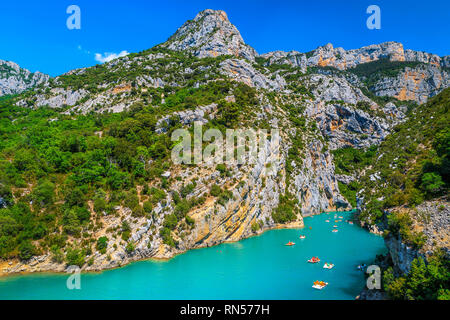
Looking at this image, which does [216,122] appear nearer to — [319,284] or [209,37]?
[319,284]

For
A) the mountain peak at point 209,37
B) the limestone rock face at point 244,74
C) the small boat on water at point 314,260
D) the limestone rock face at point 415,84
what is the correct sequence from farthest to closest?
the limestone rock face at point 415,84
the mountain peak at point 209,37
the limestone rock face at point 244,74
the small boat on water at point 314,260

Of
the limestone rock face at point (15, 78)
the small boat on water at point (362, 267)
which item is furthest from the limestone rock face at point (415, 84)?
the limestone rock face at point (15, 78)

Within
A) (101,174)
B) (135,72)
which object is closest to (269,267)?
(101,174)

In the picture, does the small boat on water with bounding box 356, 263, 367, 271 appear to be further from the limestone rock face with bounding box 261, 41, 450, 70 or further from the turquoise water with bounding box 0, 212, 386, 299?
the limestone rock face with bounding box 261, 41, 450, 70
